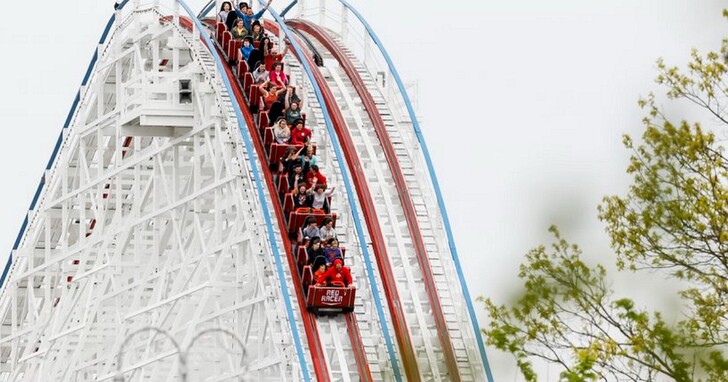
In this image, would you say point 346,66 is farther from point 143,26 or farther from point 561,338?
point 561,338

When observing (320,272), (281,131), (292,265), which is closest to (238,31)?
(281,131)

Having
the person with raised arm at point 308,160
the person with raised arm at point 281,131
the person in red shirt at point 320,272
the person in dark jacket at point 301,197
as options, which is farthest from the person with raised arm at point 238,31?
the person in red shirt at point 320,272

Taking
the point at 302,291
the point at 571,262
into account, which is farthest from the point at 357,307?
the point at 571,262

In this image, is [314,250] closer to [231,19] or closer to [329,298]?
[329,298]

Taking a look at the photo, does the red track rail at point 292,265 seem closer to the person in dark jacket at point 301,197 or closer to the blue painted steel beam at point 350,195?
the person in dark jacket at point 301,197

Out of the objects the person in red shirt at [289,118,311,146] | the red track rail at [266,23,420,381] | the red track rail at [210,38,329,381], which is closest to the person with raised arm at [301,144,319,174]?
the person in red shirt at [289,118,311,146]

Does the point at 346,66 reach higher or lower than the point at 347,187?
higher
